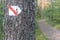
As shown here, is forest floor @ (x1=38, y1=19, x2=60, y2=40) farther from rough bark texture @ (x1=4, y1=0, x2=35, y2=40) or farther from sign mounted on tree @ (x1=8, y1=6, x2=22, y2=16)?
sign mounted on tree @ (x1=8, y1=6, x2=22, y2=16)

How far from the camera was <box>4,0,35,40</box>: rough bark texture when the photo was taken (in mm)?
3834

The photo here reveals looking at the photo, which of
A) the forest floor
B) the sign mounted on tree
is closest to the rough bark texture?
the sign mounted on tree

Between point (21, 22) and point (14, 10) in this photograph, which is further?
point (21, 22)

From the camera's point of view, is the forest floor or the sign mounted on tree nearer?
the sign mounted on tree

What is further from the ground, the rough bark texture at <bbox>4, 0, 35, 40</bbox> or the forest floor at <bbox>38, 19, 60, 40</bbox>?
the rough bark texture at <bbox>4, 0, 35, 40</bbox>

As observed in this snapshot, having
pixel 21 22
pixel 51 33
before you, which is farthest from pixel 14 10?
pixel 51 33

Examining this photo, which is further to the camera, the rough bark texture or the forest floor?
the forest floor

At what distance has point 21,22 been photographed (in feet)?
12.8

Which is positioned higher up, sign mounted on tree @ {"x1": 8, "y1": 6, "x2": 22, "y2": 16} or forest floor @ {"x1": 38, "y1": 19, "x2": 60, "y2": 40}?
sign mounted on tree @ {"x1": 8, "y1": 6, "x2": 22, "y2": 16}

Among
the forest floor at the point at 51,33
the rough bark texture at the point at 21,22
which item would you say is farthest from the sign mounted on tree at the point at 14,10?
the forest floor at the point at 51,33

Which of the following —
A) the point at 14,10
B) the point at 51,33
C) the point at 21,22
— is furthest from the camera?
the point at 51,33

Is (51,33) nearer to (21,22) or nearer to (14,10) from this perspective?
(21,22)

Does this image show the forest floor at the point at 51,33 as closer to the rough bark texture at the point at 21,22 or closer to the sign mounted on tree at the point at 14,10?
the rough bark texture at the point at 21,22

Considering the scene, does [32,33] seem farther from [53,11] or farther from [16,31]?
[53,11]
